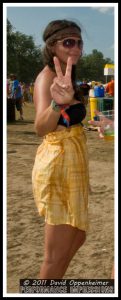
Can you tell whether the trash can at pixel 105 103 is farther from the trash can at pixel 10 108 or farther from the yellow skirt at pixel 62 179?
the yellow skirt at pixel 62 179

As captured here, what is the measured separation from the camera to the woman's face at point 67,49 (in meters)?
1.89

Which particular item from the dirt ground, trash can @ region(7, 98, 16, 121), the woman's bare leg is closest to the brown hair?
the woman's bare leg

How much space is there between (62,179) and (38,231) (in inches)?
70.3

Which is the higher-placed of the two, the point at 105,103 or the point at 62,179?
the point at 105,103

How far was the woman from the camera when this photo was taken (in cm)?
186

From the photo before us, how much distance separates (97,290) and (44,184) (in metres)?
0.75

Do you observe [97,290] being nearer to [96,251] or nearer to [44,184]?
[44,184]

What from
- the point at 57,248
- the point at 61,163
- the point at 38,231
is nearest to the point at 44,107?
the point at 61,163

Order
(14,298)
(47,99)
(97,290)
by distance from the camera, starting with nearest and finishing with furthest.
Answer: (47,99) → (14,298) → (97,290)

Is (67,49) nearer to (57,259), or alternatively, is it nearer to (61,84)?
(61,84)

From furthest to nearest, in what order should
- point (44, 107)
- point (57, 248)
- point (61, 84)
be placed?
point (57, 248) < point (44, 107) < point (61, 84)

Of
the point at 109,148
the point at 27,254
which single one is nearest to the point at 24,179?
the point at 27,254

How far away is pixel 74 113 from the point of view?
1870 mm

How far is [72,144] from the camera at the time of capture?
1.89m
